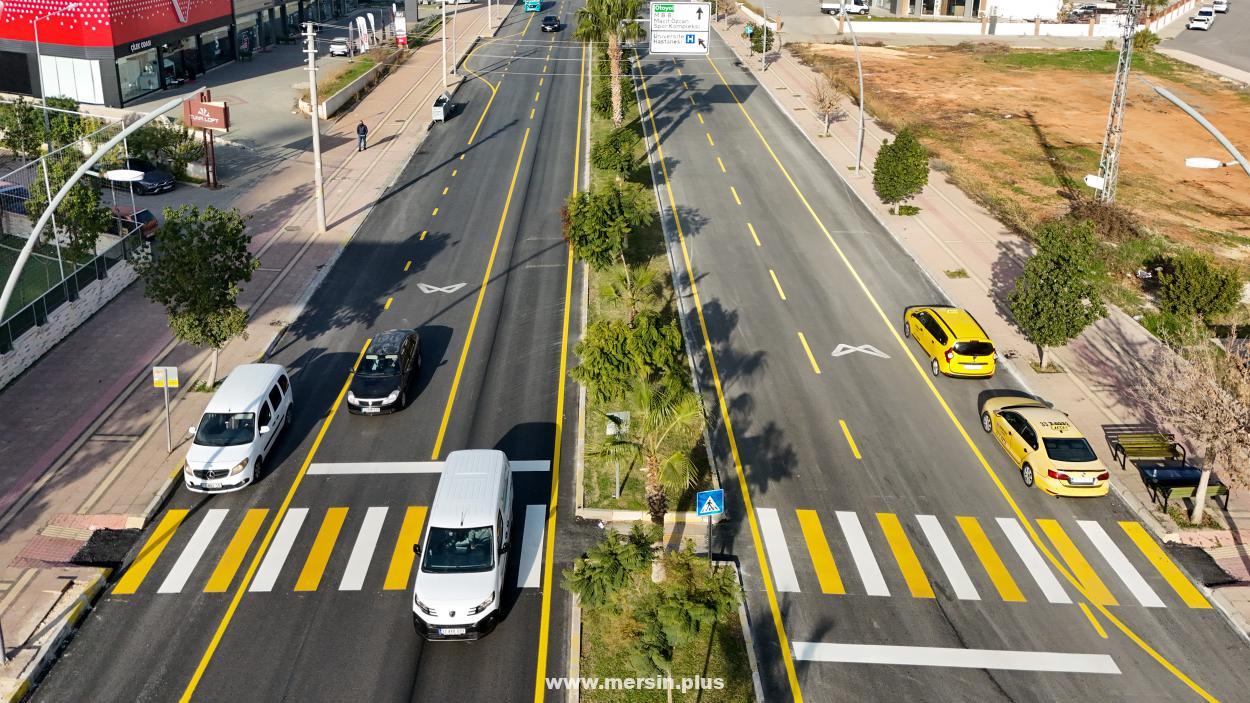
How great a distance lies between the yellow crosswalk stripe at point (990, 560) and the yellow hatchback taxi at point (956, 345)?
7.95m

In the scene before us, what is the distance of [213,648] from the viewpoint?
20125 millimetres

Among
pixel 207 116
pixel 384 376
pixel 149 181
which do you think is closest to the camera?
pixel 384 376

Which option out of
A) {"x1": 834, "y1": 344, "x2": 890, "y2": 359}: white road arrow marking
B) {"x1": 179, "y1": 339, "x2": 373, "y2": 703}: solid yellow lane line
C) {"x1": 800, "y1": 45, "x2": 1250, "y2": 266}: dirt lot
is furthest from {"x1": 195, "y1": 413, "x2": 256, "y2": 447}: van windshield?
{"x1": 800, "y1": 45, "x2": 1250, "y2": 266}: dirt lot

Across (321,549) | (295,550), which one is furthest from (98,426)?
(321,549)

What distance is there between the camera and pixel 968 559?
23656 millimetres

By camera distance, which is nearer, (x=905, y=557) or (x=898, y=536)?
(x=905, y=557)

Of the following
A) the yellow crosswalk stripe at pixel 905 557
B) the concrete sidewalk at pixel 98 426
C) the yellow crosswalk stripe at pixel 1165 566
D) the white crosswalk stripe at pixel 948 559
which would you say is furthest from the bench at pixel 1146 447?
the concrete sidewalk at pixel 98 426

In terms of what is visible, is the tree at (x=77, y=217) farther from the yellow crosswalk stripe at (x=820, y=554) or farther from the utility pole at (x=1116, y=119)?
the utility pole at (x=1116, y=119)

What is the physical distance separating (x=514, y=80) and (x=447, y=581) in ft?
215

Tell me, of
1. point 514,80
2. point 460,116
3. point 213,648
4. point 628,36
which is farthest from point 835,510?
point 514,80

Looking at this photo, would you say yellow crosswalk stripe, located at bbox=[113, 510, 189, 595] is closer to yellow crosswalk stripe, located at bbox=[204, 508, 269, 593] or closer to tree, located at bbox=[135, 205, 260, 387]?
yellow crosswalk stripe, located at bbox=[204, 508, 269, 593]

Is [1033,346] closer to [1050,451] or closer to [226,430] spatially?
[1050,451]

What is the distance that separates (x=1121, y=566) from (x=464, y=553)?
51.1ft

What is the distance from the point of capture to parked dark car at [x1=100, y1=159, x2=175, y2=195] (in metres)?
49.9
